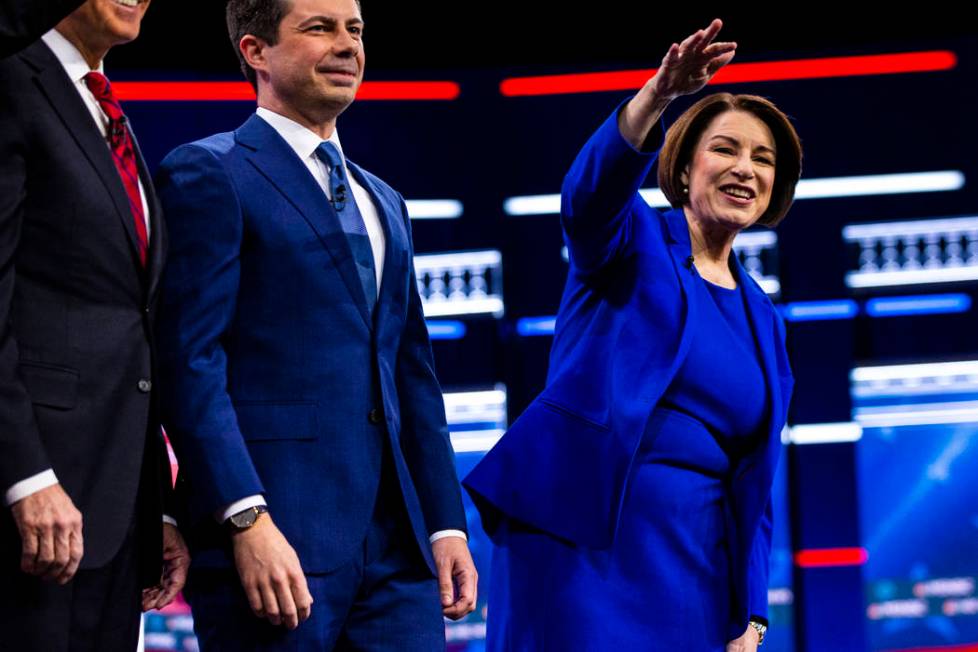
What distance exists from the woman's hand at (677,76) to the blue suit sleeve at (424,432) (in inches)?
15.9

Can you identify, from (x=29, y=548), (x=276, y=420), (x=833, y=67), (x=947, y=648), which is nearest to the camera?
(x=29, y=548)

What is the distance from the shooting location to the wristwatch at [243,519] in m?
1.70

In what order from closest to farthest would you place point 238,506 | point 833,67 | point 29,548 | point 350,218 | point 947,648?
1. point 29,548
2. point 238,506
3. point 350,218
4. point 947,648
5. point 833,67

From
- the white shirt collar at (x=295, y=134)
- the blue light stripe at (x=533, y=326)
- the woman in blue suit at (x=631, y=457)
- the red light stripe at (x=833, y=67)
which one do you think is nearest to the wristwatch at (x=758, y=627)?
the woman in blue suit at (x=631, y=457)

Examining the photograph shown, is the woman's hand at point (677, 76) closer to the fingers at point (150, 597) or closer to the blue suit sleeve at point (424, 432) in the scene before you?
the blue suit sleeve at point (424, 432)

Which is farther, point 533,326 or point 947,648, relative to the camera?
point 533,326

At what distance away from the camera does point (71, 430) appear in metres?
1.59

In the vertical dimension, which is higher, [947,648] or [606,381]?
[606,381]

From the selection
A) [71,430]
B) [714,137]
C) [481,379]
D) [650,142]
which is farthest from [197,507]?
[481,379]

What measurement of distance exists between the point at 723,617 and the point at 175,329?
1.08 meters

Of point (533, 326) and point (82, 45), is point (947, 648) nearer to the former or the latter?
point (533, 326)

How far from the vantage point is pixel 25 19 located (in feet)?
4.91

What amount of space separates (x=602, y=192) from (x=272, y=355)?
0.62 m

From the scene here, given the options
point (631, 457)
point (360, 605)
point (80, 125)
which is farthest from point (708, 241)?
point (80, 125)
